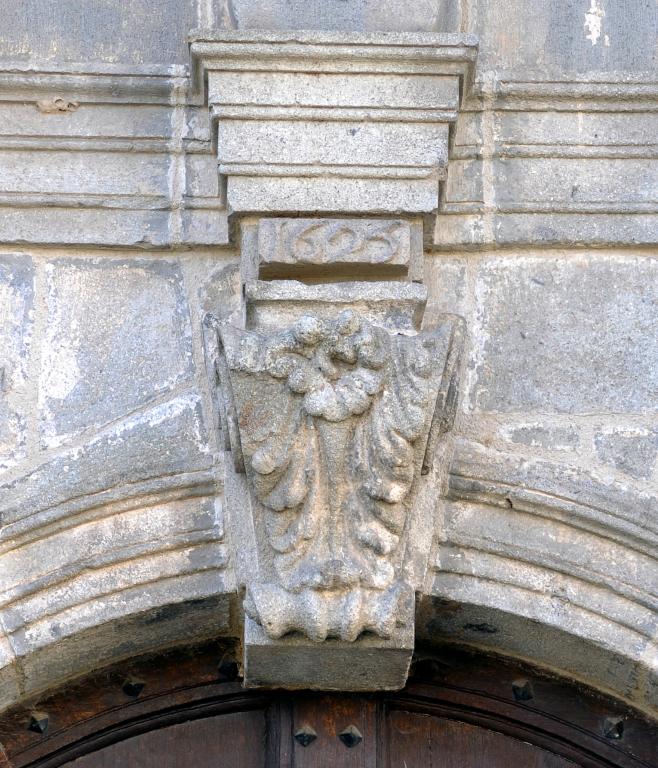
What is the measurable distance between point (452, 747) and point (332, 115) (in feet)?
3.63

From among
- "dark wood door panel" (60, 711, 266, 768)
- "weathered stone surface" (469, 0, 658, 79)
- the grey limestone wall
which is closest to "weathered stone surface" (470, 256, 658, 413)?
the grey limestone wall

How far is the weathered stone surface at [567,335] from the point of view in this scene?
101 inches

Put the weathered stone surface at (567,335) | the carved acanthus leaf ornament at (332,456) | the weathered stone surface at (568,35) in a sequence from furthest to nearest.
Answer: the weathered stone surface at (568,35) < the weathered stone surface at (567,335) < the carved acanthus leaf ornament at (332,456)

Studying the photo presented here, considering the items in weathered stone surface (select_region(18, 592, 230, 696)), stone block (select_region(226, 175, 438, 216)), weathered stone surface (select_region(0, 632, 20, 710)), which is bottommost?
weathered stone surface (select_region(0, 632, 20, 710))

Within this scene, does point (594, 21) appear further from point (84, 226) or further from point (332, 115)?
point (84, 226)

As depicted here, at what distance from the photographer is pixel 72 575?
2.44 meters

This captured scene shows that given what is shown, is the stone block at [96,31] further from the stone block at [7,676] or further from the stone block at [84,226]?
the stone block at [7,676]

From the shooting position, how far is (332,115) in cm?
254

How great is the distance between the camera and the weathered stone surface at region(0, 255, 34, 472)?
2529 mm

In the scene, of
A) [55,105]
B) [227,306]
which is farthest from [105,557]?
[55,105]

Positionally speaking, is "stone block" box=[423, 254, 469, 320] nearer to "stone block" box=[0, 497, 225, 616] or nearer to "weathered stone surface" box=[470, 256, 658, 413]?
"weathered stone surface" box=[470, 256, 658, 413]

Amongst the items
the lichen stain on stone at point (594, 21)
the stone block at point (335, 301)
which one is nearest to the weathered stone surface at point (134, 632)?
the stone block at point (335, 301)

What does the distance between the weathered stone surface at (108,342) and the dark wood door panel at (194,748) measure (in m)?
0.55

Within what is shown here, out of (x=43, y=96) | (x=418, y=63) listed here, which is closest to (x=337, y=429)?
(x=418, y=63)
